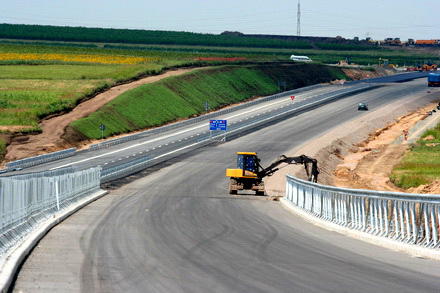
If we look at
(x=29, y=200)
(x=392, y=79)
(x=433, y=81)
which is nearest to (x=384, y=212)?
(x=29, y=200)

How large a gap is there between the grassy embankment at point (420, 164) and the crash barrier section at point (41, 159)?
30623 mm

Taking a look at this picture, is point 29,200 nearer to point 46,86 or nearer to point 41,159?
point 41,159

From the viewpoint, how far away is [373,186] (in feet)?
214

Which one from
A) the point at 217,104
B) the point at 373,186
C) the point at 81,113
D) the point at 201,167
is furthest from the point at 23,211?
the point at 217,104

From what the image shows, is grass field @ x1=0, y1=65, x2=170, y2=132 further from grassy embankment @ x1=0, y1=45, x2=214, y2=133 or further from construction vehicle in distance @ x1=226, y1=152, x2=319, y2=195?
construction vehicle in distance @ x1=226, y1=152, x2=319, y2=195

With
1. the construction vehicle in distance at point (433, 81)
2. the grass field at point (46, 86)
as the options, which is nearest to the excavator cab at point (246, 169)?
the grass field at point (46, 86)

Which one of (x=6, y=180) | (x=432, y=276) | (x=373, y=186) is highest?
(x=6, y=180)

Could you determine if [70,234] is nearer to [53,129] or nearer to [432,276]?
[432,276]

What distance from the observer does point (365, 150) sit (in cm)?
9494

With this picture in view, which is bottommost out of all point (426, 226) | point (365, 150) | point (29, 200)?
point (365, 150)

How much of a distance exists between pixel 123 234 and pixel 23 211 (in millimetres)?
3229

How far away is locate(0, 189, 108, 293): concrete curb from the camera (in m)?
18.3

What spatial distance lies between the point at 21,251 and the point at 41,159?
58726mm

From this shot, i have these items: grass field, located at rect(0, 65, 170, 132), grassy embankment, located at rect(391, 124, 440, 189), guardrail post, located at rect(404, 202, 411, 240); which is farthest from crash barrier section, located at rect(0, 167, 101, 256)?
grass field, located at rect(0, 65, 170, 132)
